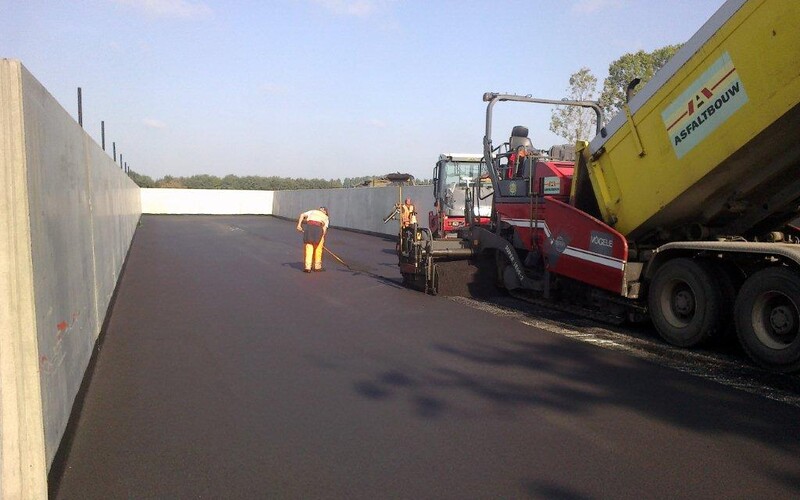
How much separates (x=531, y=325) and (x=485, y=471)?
4373 millimetres

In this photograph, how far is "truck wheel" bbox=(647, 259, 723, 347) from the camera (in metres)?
6.44

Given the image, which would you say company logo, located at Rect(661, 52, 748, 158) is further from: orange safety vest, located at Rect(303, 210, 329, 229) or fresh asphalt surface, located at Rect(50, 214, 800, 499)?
orange safety vest, located at Rect(303, 210, 329, 229)

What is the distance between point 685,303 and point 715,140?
5.69ft

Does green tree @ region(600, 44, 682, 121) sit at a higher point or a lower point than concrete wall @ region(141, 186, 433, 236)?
higher

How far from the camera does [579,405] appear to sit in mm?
4953

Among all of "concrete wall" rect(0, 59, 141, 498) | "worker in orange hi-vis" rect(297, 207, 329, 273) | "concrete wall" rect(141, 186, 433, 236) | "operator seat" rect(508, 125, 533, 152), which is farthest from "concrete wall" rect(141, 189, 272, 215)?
"concrete wall" rect(0, 59, 141, 498)

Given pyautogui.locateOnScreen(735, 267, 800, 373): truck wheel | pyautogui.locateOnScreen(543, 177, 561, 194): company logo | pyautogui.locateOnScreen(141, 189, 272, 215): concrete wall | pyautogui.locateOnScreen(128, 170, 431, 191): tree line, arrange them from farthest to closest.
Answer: pyautogui.locateOnScreen(128, 170, 431, 191): tree line
pyautogui.locateOnScreen(141, 189, 272, 215): concrete wall
pyautogui.locateOnScreen(543, 177, 561, 194): company logo
pyautogui.locateOnScreen(735, 267, 800, 373): truck wheel

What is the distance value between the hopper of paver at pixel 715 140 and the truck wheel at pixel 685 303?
61cm

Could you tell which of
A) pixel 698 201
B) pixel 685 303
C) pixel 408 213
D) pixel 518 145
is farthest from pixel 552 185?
pixel 408 213

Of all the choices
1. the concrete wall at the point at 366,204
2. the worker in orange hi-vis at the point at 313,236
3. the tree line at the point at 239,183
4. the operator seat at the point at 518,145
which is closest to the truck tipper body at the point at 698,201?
the operator seat at the point at 518,145

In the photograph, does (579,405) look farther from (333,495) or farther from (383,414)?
(333,495)

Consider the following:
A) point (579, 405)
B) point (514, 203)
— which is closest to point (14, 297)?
point (579, 405)

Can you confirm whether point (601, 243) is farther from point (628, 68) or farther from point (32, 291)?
point (628, 68)

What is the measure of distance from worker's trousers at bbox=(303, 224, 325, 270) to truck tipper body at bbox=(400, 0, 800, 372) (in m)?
5.88
